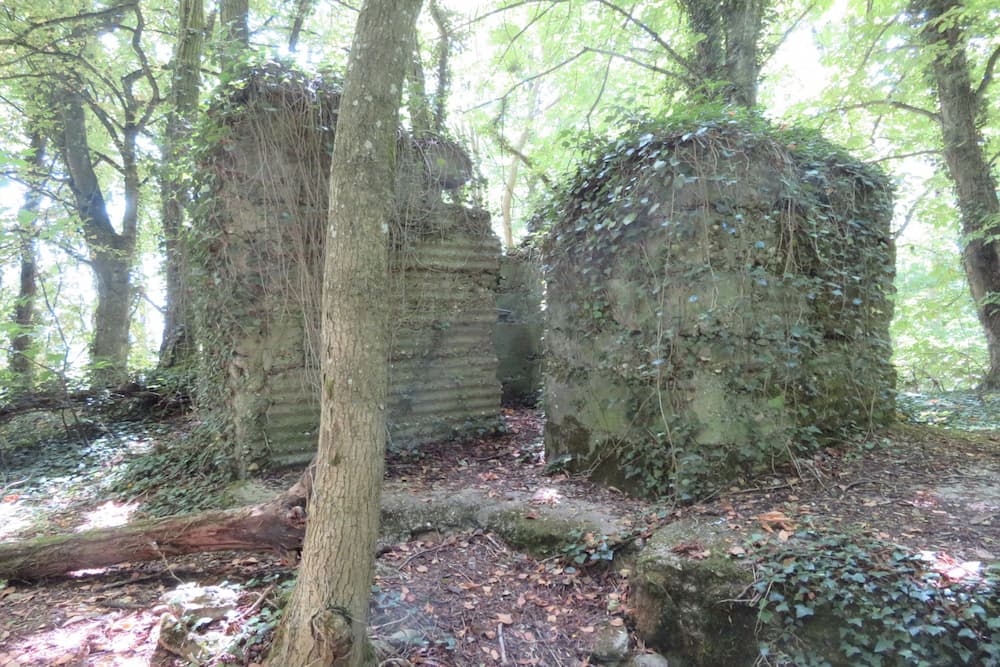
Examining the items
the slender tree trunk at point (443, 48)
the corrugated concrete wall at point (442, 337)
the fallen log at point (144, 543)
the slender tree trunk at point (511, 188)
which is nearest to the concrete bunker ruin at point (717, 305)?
the corrugated concrete wall at point (442, 337)

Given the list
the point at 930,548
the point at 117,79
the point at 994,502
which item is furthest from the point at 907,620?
the point at 117,79

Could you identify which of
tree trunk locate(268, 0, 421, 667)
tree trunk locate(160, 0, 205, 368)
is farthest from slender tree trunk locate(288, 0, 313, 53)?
tree trunk locate(268, 0, 421, 667)

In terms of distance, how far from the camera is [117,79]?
39.0 feet

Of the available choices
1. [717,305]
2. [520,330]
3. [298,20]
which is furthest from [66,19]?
[717,305]

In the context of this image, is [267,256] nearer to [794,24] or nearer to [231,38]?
[231,38]

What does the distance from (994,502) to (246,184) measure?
6571 mm

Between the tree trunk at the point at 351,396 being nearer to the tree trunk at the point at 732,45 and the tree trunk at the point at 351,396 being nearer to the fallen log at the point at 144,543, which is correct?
the fallen log at the point at 144,543

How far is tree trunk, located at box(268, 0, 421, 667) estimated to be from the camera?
2494 millimetres

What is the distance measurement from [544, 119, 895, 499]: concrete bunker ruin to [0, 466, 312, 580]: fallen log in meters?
2.77

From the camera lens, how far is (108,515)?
4.90 metres

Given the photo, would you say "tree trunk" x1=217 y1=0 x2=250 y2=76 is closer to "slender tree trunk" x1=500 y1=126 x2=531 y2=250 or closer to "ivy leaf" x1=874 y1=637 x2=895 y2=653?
→ "ivy leaf" x1=874 y1=637 x2=895 y2=653

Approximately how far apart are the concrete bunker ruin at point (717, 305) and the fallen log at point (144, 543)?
109 inches

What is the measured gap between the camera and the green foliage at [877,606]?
248 cm

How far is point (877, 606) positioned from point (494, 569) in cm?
235
